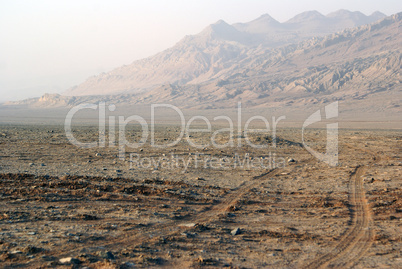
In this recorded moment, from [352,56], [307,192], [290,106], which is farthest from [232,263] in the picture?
[352,56]

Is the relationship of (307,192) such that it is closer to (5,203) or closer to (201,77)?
(5,203)

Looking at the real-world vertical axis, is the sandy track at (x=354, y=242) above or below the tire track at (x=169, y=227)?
below

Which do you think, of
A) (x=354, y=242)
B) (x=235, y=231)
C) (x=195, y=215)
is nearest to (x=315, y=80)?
(x=195, y=215)

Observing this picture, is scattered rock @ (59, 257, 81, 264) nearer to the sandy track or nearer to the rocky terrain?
the rocky terrain

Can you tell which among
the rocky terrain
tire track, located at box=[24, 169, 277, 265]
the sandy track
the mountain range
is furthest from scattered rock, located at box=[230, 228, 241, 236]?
the mountain range

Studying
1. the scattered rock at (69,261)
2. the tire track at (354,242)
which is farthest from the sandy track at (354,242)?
the scattered rock at (69,261)

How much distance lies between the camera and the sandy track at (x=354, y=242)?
19.8ft

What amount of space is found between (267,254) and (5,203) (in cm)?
560

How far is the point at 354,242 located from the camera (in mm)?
6949

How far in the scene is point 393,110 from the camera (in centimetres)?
7556

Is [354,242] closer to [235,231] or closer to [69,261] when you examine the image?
[235,231]

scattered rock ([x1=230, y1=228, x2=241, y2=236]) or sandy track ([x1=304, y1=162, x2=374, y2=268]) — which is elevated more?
scattered rock ([x1=230, y1=228, x2=241, y2=236])

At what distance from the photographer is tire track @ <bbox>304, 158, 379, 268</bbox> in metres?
6.05

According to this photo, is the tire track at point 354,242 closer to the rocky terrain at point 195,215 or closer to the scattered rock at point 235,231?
the rocky terrain at point 195,215
